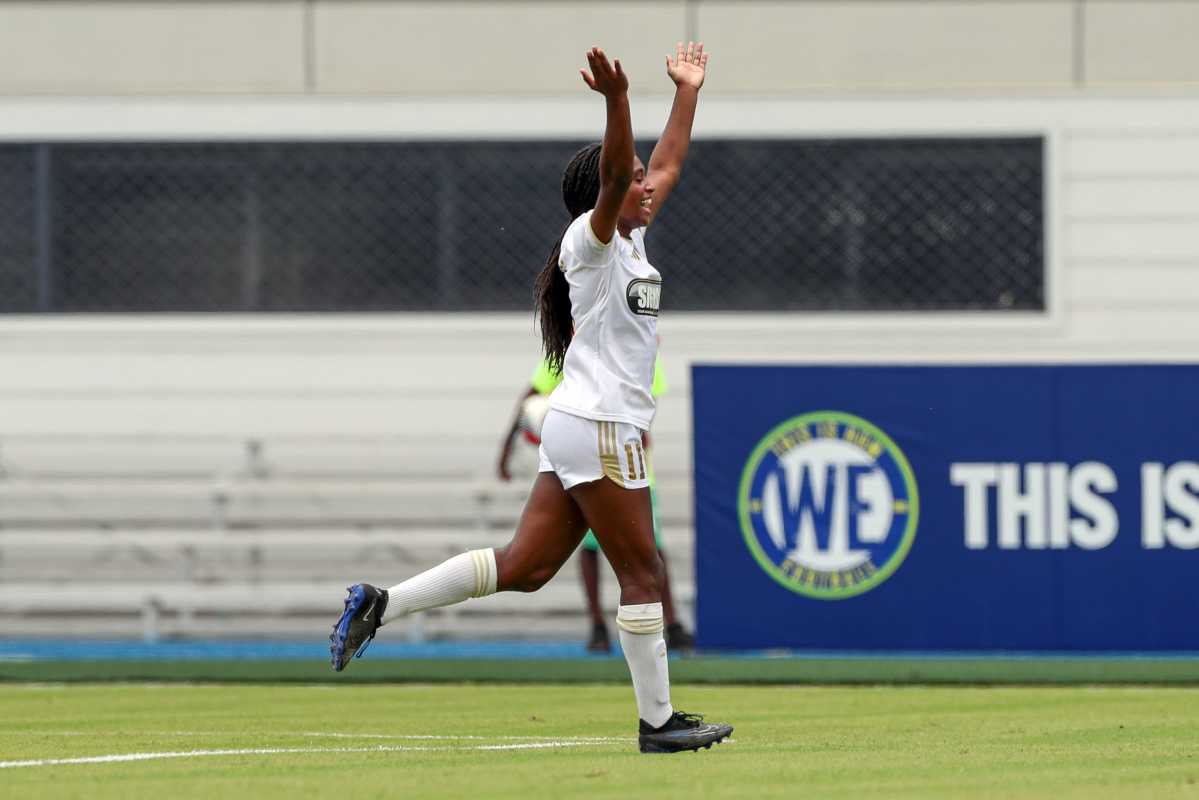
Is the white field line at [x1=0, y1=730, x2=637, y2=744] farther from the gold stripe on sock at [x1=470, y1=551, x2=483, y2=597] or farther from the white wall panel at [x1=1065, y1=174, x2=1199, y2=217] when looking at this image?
the white wall panel at [x1=1065, y1=174, x2=1199, y2=217]

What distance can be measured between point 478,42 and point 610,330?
32.2 feet

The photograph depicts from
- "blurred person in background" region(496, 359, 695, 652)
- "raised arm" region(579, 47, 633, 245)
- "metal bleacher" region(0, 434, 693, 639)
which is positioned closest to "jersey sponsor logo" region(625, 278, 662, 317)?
"raised arm" region(579, 47, 633, 245)

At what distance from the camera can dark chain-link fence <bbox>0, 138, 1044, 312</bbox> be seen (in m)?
16.0

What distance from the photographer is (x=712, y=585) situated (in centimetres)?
1205

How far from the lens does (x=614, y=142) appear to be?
6.39 meters

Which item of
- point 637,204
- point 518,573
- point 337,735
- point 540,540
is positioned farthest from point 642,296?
point 337,735

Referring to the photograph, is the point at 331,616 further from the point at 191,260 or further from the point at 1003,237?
the point at 1003,237

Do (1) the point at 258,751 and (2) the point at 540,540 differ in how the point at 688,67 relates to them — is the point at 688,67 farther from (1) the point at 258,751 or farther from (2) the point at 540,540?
(1) the point at 258,751

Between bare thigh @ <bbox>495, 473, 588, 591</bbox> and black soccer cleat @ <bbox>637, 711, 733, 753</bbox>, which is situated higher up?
bare thigh @ <bbox>495, 473, 588, 591</bbox>

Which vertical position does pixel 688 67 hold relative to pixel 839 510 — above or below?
above

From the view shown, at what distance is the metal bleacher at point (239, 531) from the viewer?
49.2 ft

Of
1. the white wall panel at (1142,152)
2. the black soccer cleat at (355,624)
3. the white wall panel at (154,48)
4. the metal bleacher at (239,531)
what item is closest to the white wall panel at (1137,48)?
the white wall panel at (1142,152)

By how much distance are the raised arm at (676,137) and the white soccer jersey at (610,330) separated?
262 millimetres

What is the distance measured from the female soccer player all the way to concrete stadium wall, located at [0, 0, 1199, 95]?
9377 mm
